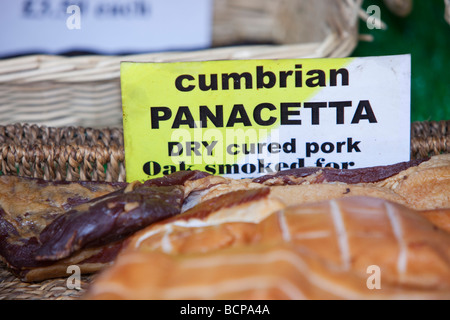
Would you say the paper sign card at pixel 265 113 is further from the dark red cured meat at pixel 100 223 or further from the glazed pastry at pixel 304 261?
the glazed pastry at pixel 304 261

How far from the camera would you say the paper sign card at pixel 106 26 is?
5.34ft

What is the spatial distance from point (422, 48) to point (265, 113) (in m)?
1.36

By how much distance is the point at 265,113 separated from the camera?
1235 mm

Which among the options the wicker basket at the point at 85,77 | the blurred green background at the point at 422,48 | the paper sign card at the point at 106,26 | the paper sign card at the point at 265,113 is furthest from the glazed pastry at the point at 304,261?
the blurred green background at the point at 422,48

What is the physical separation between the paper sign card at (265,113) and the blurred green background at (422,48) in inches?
38.7

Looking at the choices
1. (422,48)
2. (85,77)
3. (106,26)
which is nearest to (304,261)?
(85,77)

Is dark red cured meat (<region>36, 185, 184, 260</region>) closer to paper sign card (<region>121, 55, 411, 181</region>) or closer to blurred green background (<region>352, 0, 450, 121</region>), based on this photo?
paper sign card (<region>121, 55, 411, 181</region>)

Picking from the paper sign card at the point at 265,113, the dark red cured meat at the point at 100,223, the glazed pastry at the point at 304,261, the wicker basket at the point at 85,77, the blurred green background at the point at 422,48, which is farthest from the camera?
the blurred green background at the point at 422,48

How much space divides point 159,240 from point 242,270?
0.72 feet

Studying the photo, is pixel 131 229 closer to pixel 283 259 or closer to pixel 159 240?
pixel 159 240

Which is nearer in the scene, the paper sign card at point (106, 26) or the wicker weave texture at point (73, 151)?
the wicker weave texture at point (73, 151)

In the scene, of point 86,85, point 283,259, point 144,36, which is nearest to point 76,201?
point 86,85

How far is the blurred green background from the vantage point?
213 cm

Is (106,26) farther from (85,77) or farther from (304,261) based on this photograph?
(304,261)
